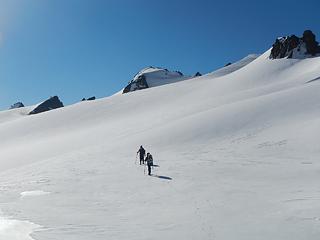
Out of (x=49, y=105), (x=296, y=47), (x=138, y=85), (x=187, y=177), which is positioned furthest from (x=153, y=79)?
(x=187, y=177)

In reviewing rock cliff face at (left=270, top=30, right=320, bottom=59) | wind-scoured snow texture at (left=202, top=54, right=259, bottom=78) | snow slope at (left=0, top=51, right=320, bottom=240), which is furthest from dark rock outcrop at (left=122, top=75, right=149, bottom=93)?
snow slope at (left=0, top=51, right=320, bottom=240)

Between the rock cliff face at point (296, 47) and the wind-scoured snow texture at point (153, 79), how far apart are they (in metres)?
68.8

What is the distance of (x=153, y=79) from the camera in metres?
161

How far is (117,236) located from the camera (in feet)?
35.2

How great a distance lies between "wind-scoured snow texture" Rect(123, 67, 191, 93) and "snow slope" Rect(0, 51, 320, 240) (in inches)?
3846

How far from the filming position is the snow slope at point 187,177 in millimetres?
11477

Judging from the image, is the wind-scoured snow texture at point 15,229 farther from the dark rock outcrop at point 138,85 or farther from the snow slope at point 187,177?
the dark rock outcrop at point 138,85

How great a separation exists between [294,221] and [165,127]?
960 inches

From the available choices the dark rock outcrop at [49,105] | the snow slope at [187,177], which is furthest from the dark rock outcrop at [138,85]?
the snow slope at [187,177]

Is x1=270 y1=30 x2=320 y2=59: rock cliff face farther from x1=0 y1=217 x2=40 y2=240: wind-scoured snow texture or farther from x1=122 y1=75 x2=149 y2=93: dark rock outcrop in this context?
x1=0 y1=217 x2=40 y2=240: wind-scoured snow texture

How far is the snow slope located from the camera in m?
11.5

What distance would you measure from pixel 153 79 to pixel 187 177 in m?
142

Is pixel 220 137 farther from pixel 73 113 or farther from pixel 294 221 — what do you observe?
pixel 73 113

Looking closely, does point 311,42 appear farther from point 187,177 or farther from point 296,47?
point 187,177
